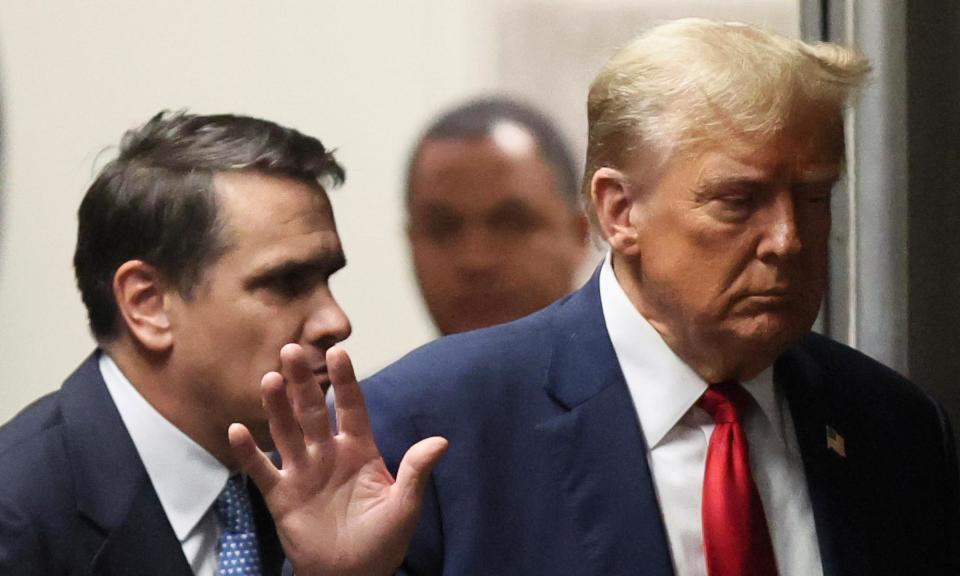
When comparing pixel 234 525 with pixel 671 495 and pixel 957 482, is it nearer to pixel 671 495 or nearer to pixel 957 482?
pixel 671 495

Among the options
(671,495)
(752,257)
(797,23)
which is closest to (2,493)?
(671,495)

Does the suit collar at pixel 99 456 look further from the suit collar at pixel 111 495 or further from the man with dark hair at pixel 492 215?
the man with dark hair at pixel 492 215

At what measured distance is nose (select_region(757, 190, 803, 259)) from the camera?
4.29 feet

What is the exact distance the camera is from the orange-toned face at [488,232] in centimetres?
182

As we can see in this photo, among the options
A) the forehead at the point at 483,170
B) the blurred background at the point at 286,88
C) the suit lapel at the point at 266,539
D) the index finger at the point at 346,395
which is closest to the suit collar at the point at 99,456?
the suit lapel at the point at 266,539

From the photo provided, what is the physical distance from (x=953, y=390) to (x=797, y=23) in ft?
1.78

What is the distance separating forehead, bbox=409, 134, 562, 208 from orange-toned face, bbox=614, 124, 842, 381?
0.49 meters

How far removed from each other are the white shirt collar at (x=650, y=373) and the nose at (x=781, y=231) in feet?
0.46

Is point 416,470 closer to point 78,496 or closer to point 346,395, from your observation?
point 346,395

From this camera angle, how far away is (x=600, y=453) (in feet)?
4.45

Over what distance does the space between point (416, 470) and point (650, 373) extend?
0.99 ft

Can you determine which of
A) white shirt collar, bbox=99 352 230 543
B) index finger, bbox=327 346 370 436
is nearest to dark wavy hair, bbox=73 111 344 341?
white shirt collar, bbox=99 352 230 543

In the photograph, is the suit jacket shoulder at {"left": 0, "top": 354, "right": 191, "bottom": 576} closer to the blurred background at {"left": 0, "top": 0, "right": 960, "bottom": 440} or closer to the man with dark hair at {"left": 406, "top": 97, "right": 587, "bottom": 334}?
the blurred background at {"left": 0, "top": 0, "right": 960, "bottom": 440}

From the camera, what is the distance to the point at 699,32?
1352mm
